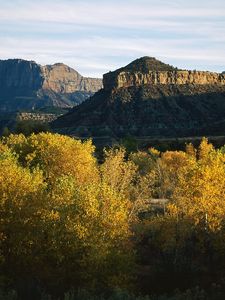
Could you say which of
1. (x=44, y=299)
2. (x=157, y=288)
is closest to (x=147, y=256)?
(x=157, y=288)

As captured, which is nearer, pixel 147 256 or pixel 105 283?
pixel 105 283

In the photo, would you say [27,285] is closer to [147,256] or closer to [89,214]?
[89,214]

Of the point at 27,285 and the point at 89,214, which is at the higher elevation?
the point at 89,214

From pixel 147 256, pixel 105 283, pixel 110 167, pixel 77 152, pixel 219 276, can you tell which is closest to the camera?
pixel 105 283

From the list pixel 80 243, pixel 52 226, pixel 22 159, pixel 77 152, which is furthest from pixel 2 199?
pixel 22 159

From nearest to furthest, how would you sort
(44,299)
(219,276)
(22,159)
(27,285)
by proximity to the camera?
1. (44,299)
2. (27,285)
3. (219,276)
4. (22,159)

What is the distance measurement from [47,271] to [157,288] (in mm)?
8264

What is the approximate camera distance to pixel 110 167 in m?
49.7

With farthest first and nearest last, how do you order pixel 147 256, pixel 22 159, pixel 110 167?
pixel 22 159, pixel 110 167, pixel 147 256

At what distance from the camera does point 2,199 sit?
36250 mm

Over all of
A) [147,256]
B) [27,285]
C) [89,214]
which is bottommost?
[147,256]

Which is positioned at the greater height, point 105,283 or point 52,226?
point 52,226

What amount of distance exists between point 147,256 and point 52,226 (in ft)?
44.9

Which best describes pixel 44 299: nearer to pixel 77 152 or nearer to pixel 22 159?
pixel 77 152
